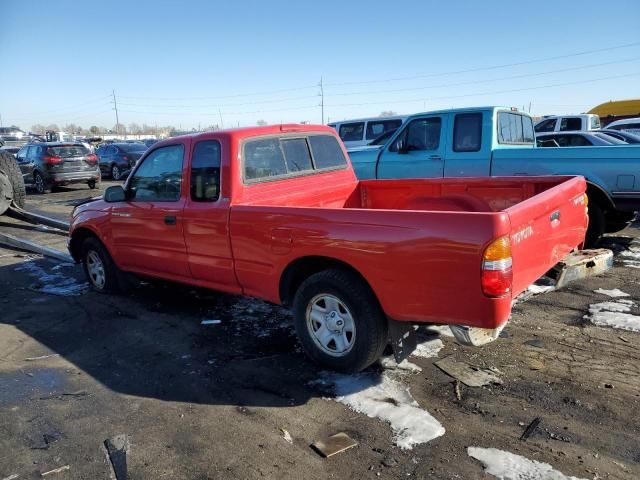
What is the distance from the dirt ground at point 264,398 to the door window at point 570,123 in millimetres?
11968

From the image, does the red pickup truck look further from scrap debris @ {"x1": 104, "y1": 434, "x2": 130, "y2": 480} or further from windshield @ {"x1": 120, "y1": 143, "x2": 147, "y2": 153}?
windshield @ {"x1": 120, "y1": 143, "x2": 147, "y2": 153}

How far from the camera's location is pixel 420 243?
3.05m

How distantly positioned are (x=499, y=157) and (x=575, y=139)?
14.9 feet

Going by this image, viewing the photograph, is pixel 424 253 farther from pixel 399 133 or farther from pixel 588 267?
pixel 399 133

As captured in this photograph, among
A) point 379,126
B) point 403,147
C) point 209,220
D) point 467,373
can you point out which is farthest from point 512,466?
point 379,126

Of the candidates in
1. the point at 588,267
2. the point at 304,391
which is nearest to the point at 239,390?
the point at 304,391

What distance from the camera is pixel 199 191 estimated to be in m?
4.49

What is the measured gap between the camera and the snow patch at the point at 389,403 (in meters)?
2.98

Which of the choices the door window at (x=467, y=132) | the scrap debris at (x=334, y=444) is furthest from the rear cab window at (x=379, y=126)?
the scrap debris at (x=334, y=444)

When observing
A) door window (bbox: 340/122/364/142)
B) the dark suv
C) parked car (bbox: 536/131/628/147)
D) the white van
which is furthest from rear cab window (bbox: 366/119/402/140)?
the dark suv

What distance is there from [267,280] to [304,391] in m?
0.95

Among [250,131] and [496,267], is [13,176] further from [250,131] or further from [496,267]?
[496,267]

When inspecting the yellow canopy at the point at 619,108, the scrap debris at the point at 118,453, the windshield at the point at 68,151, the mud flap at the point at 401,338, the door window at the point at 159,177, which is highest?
the yellow canopy at the point at 619,108

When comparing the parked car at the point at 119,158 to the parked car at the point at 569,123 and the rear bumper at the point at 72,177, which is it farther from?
the parked car at the point at 569,123
